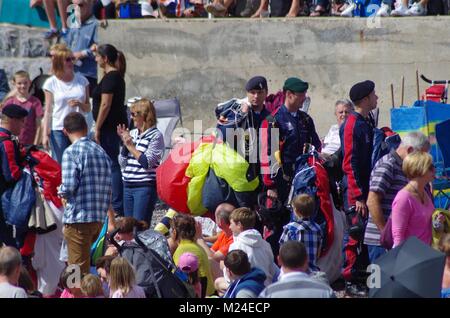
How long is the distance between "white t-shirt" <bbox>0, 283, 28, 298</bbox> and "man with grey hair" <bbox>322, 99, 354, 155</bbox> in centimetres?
461

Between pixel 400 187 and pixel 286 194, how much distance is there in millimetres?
1371

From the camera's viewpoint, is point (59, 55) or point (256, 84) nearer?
point (256, 84)

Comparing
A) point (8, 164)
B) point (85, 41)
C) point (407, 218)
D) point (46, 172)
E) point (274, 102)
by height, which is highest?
point (85, 41)

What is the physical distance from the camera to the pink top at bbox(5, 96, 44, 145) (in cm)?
1395

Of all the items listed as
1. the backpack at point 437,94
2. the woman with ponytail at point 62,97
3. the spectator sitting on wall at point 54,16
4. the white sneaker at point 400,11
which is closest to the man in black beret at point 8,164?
the woman with ponytail at point 62,97

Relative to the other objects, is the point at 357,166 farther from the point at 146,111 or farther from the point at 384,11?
the point at 384,11

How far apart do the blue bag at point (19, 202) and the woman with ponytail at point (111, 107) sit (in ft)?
6.76

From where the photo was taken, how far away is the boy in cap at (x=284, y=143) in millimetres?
10984

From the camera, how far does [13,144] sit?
10398mm

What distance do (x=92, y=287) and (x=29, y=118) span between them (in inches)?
227

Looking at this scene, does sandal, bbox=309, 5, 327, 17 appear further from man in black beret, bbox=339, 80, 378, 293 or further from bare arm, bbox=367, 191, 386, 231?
bare arm, bbox=367, 191, 386, 231

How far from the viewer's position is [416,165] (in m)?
9.23

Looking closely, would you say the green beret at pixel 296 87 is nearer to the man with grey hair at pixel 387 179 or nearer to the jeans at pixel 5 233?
the man with grey hair at pixel 387 179

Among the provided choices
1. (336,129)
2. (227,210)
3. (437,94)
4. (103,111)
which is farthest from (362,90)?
(103,111)
